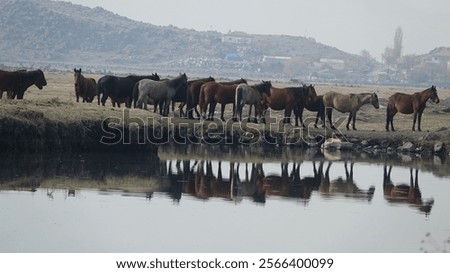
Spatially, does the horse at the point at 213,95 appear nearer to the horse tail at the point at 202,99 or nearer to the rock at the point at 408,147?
the horse tail at the point at 202,99

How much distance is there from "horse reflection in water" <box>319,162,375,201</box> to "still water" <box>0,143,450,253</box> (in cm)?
3

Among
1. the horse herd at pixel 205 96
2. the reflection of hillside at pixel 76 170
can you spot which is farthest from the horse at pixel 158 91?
the reflection of hillside at pixel 76 170

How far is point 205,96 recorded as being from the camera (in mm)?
30953

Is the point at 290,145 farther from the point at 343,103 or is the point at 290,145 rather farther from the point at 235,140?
the point at 343,103

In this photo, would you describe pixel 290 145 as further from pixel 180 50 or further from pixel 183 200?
pixel 180 50

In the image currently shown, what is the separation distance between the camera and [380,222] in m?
16.9

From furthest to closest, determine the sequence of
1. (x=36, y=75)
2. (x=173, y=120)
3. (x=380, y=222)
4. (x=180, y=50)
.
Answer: (x=180, y=50) → (x=36, y=75) → (x=173, y=120) → (x=380, y=222)

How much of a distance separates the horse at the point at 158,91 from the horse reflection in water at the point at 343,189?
8.32 metres

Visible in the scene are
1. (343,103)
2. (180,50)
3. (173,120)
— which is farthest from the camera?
(180,50)

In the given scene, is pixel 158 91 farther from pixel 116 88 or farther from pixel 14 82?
pixel 14 82

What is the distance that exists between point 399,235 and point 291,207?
2.94 m
